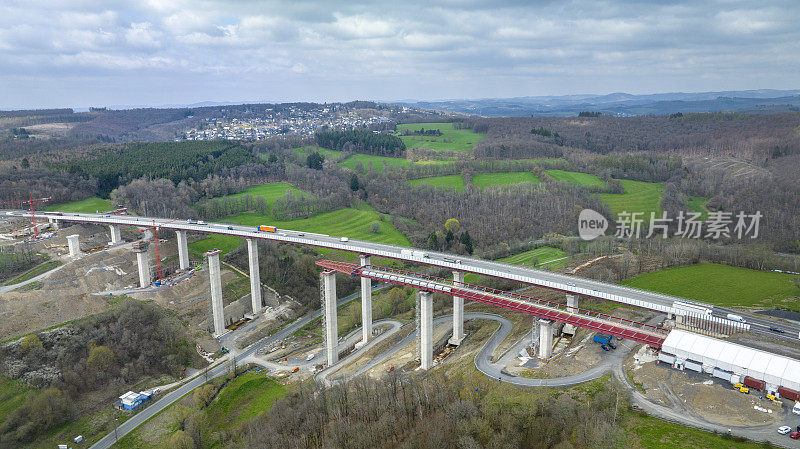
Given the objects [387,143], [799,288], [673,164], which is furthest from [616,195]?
[387,143]

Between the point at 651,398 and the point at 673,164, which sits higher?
the point at 673,164

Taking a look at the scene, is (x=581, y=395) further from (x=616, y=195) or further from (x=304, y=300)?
(x=616, y=195)

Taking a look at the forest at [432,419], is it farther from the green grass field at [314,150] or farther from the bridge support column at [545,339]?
the green grass field at [314,150]

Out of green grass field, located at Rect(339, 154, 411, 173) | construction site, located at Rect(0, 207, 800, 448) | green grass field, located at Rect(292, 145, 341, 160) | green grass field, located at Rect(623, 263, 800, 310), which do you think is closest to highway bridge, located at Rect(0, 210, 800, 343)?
construction site, located at Rect(0, 207, 800, 448)

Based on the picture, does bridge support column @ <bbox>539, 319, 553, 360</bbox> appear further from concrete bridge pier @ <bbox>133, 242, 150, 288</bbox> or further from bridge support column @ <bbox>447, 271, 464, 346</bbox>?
concrete bridge pier @ <bbox>133, 242, 150, 288</bbox>

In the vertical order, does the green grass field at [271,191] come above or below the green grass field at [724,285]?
above

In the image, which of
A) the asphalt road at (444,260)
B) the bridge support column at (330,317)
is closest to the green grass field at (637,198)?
the asphalt road at (444,260)

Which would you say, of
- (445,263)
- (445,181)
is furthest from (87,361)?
(445,181)
